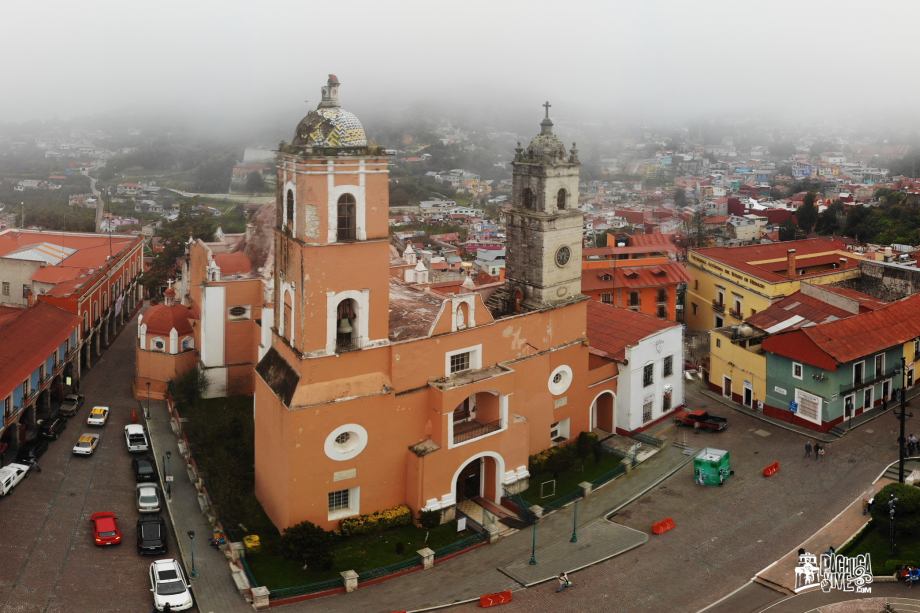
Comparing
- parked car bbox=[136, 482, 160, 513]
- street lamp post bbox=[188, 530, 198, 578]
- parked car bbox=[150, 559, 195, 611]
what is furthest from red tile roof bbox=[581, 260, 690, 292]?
parked car bbox=[150, 559, 195, 611]

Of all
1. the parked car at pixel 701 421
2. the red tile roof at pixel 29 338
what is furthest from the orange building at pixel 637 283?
the red tile roof at pixel 29 338

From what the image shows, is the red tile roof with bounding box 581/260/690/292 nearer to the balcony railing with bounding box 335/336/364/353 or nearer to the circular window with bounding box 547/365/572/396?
the circular window with bounding box 547/365/572/396

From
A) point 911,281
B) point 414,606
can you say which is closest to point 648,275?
point 911,281

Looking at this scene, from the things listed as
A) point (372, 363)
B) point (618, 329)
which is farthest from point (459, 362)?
point (618, 329)

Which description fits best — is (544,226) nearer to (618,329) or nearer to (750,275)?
(618,329)

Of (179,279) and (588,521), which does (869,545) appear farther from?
(179,279)

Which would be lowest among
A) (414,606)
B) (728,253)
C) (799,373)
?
(414,606)
